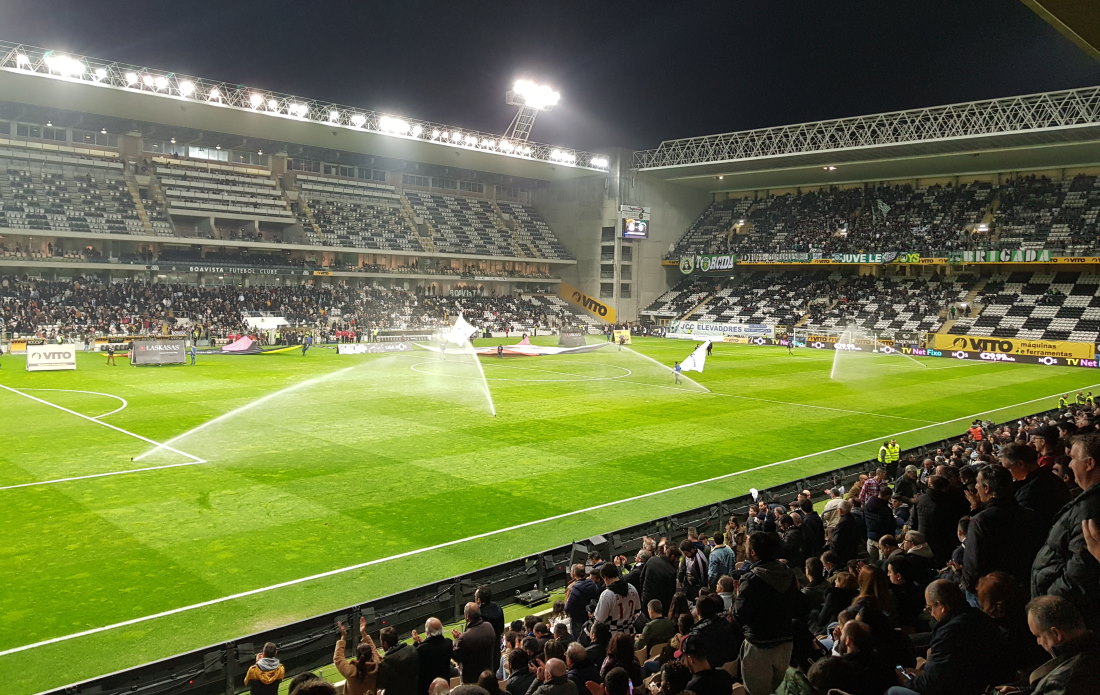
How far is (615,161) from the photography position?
258 ft

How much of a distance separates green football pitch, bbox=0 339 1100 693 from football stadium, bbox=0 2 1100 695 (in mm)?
126

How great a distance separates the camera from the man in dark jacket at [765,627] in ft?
18.4

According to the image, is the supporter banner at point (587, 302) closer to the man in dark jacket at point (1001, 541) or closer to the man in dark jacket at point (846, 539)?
the man in dark jacket at point (846, 539)

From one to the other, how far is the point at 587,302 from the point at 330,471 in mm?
66760

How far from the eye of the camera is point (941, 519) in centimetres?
832

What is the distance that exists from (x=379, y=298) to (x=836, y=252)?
43.3 meters

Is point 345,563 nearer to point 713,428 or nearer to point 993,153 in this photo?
point 713,428

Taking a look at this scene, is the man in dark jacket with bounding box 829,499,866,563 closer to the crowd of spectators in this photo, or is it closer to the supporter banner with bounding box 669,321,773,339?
the crowd of spectators

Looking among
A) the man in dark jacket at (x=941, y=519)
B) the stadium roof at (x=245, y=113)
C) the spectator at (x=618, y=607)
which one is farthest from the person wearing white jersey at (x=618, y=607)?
the stadium roof at (x=245, y=113)

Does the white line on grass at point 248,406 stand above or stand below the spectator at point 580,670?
below

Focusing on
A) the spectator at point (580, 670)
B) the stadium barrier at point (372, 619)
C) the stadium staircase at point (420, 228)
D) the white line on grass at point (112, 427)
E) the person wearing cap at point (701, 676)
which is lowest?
the white line on grass at point (112, 427)

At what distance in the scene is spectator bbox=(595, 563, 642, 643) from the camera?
7.48 metres

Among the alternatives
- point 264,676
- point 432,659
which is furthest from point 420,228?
point 432,659

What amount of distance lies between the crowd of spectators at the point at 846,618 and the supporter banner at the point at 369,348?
43410 mm
